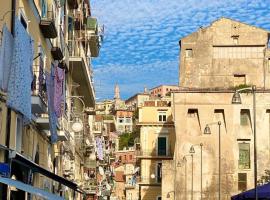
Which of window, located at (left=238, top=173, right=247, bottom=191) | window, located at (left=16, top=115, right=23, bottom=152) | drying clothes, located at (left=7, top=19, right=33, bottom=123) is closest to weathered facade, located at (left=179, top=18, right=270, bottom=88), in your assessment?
window, located at (left=238, top=173, right=247, bottom=191)

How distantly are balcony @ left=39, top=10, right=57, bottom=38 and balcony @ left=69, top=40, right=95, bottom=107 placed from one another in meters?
9.82

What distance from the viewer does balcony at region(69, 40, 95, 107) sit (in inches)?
1224

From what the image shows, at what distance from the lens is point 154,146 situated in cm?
7825

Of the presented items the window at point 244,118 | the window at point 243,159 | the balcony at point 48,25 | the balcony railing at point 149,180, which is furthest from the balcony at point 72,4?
the balcony railing at point 149,180

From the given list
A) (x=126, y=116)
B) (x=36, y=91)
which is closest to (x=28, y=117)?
(x=36, y=91)

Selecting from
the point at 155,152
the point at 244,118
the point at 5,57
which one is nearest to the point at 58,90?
the point at 5,57

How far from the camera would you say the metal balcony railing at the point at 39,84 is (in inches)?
666

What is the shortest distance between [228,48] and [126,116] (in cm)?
12160

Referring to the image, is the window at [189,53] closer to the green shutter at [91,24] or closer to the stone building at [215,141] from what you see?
the stone building at [215,141]

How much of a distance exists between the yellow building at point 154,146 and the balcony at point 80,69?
36484 mm

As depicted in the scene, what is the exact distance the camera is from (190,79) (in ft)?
228

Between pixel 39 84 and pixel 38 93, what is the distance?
1.77 feet

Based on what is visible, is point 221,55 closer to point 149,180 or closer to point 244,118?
point 244,118

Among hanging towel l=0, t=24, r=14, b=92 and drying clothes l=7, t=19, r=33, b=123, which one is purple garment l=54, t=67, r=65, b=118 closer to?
drying clothes l=7, t=19, r=33, b=123
